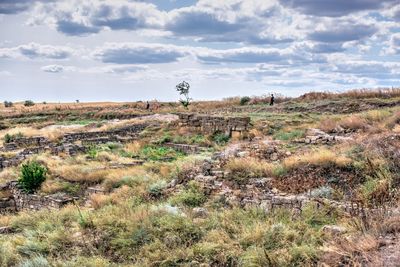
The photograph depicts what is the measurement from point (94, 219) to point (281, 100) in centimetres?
3129

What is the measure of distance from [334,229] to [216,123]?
49.9ft

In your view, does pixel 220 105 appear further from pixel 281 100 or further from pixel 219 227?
pixel 219 227

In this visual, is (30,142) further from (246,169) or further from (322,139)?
(246,169)

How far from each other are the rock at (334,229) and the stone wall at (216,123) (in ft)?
45.1

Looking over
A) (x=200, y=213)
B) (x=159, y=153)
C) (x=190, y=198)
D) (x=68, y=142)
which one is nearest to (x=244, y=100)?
(x=68, y=142)

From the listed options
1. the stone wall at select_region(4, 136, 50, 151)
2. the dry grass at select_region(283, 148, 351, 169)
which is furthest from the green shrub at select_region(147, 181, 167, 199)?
the stone wall at select_region(4, 136, 50, 151)

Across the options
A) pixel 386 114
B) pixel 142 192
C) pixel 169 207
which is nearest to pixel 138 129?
pixel 386 114

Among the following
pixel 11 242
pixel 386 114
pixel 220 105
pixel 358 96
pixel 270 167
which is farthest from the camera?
pixel 220 105

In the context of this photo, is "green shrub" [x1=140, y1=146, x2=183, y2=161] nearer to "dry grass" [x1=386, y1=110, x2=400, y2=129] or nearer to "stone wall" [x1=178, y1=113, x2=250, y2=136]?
"stone wall" [x1=178, y1=113, x2=250, y2=136]

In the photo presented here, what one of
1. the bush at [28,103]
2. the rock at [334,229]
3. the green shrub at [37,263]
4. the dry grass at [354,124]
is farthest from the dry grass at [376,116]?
the bush at [28,103]

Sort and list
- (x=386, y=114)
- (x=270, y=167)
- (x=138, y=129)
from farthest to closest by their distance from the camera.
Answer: (x=138, y=129)
(x=386, y=114)
(x=270, y=167)

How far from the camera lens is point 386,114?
739 inches

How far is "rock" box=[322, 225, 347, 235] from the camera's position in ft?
23.9

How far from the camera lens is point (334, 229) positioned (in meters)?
7.41
